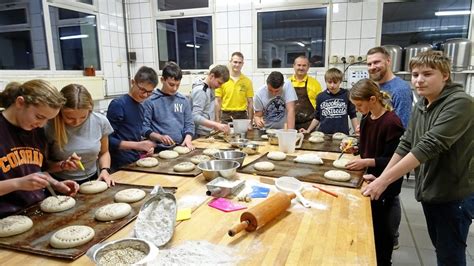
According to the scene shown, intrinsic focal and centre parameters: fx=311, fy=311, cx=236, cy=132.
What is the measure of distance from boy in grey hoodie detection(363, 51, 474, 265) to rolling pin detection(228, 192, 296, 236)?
1.57 ft

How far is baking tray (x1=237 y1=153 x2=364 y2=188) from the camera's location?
5.25ft

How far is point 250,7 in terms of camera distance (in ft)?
13.8

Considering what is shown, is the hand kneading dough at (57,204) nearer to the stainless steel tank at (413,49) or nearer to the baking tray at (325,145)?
the baking tray at (325,145)

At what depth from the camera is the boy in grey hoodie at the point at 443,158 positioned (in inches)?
54.0

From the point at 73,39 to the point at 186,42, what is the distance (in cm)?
158

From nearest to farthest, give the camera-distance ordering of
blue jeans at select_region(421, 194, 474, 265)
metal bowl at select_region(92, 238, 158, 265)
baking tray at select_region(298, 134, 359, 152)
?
metal bowl at select_region(92, 238, 158, 265) < blue jeans at select_region(421, 194, 474, 265) < baking tray at select_region(298, 134, 359, 152)

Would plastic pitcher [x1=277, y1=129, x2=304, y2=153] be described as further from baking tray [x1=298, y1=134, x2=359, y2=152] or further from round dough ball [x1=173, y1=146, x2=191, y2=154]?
round dough ball [x1=173, y1=146, x2=191, y2=154]

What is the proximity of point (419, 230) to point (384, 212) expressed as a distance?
1268 millimetres

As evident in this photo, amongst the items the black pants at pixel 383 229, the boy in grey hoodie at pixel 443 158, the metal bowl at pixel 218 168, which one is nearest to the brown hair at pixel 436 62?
the boy in grey hoodie at pixel 443 158

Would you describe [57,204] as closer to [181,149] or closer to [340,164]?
[181,149]

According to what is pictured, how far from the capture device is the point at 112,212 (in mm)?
1203

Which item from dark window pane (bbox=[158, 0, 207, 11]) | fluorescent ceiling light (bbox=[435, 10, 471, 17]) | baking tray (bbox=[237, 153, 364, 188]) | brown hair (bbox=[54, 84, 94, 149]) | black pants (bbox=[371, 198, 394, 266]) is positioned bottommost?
black pants (bbox=[371, 198, 394, 266])

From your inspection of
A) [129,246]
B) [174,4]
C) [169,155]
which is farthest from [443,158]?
[174,4]

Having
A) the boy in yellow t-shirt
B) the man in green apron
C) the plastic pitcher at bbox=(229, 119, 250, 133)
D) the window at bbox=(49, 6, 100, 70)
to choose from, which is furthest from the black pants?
the window at bbox=(49, 6, 100, 70)
